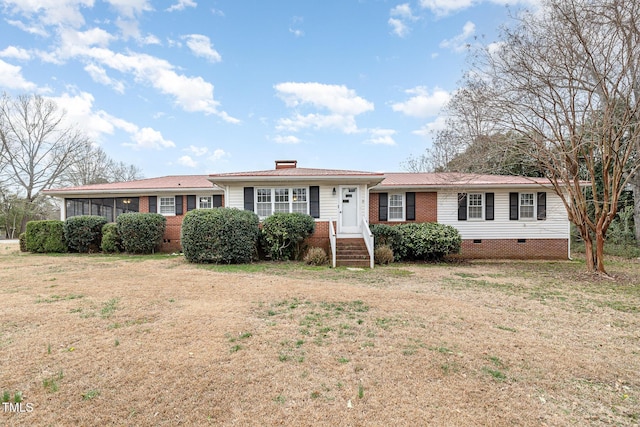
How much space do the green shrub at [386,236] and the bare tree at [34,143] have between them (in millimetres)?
30198

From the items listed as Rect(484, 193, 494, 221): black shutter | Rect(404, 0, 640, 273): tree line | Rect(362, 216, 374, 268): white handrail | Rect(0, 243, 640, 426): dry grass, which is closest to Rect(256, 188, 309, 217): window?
Rect(362, 216, 374, 268): white handrail

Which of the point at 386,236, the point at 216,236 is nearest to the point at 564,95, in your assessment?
the point at 386,236

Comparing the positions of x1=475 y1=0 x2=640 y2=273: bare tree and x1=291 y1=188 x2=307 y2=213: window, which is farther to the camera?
x1=291 y1=188 x2=307 y2=213: window

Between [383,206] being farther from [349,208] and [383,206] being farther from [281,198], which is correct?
[281,198]

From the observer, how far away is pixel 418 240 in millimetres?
11625

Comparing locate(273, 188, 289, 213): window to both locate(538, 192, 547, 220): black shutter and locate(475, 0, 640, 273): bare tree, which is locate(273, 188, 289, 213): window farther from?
locate(538, 192, 547, 220): black shutter

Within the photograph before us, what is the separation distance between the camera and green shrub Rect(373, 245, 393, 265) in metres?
10.9

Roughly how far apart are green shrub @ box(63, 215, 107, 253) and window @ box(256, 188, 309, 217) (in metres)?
7.30

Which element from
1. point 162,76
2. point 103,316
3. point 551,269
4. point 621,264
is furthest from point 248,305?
point 621,264

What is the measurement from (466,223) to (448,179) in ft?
8.89

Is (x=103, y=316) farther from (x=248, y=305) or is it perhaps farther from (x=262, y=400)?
(x=262, y=400)

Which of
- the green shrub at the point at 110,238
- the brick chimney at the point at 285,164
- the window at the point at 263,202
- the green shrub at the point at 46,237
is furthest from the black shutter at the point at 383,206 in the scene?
the green shrub at the point at 46,237

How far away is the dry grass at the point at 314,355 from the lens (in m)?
2.48

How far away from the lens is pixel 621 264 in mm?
11711
